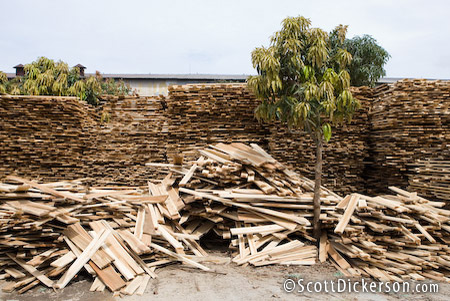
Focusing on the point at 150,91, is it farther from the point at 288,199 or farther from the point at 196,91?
the point at 288,199

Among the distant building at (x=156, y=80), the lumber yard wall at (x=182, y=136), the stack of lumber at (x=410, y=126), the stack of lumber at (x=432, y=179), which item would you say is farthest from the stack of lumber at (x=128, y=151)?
the distant building at (x=156, y=80)

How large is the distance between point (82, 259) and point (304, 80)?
16.2 ft

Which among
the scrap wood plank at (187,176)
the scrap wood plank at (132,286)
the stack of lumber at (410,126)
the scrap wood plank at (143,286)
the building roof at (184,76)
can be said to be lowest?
the scrap wood plank at (143,286)

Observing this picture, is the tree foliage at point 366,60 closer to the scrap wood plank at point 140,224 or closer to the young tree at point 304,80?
the young tree at point 304,80

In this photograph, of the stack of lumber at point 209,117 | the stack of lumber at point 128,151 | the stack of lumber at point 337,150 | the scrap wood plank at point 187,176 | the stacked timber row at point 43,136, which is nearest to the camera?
the scrap wood plank at point 187,176

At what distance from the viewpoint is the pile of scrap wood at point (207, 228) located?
191 inches

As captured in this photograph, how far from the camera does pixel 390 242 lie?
17.6 feet

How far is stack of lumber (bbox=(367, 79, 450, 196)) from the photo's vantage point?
777 cm

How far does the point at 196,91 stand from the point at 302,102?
14.4 ft

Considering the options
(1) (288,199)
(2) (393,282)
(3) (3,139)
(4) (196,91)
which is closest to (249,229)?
(1) (288,199)

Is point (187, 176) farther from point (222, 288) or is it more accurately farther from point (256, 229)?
point (222, 288)

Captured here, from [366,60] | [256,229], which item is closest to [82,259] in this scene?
[256,229]

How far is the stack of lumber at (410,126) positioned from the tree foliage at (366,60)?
16.6ft

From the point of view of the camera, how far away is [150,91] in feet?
62.5
